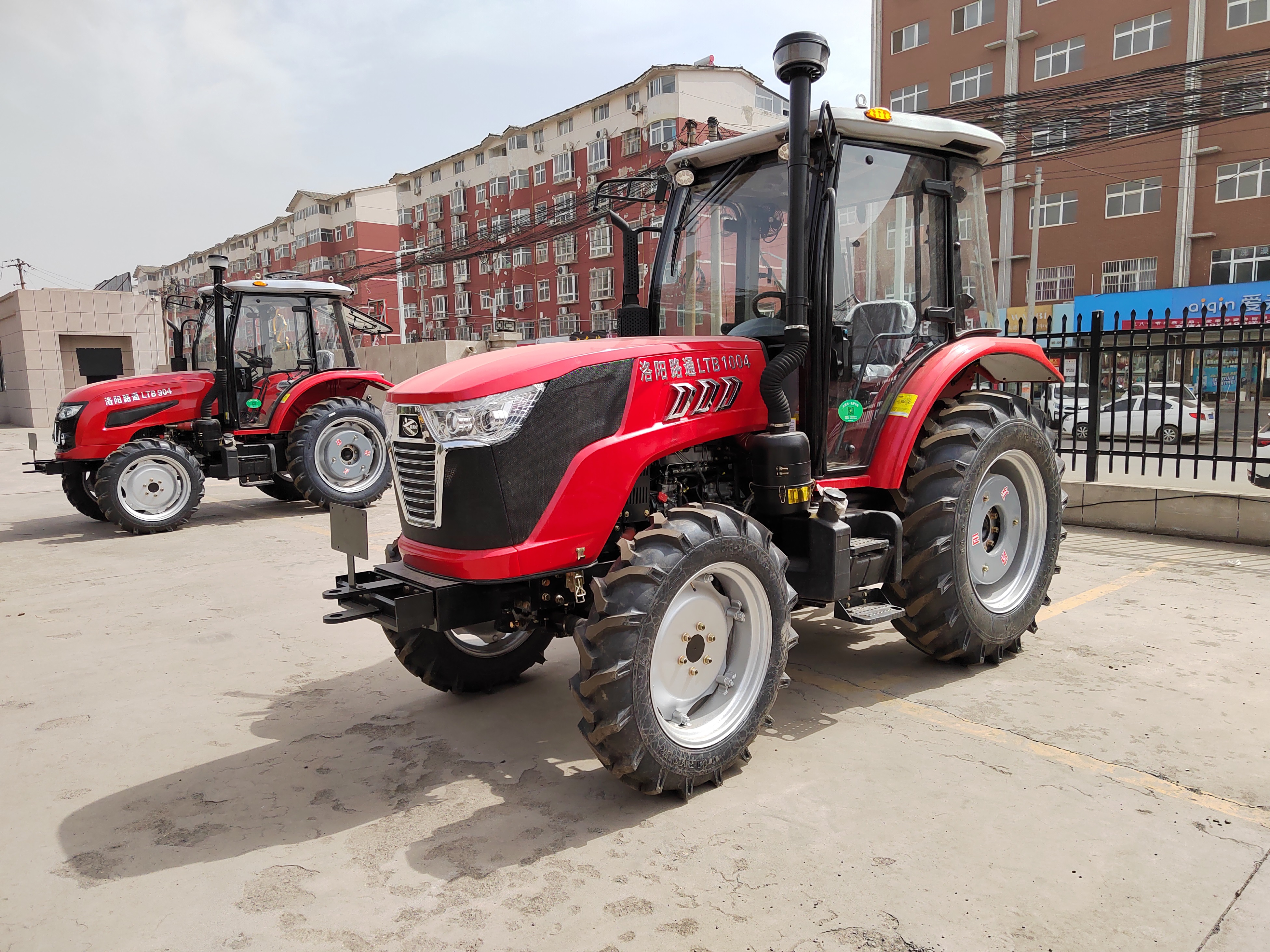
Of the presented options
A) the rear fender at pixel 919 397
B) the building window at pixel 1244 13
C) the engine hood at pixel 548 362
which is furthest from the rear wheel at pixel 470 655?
the building window at pixel 1244 13

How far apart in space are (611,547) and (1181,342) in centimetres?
602

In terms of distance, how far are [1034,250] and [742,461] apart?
97.3 ft

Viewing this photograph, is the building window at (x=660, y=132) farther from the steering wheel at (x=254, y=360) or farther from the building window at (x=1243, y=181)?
the steering wheel at (x=254, y=360)

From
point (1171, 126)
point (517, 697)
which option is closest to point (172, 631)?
point (517, 697)

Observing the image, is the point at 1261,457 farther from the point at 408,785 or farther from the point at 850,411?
the point at 408,785

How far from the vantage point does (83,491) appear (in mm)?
10016

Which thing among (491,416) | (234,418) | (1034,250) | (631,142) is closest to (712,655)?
(491,416)

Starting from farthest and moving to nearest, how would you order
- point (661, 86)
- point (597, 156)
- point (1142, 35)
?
1. point (597, 156)
2. point (661, 86)
3. point (1142, 35)

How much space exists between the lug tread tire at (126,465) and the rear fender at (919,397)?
8112 mm

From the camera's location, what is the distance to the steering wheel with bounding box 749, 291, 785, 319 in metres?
4.18

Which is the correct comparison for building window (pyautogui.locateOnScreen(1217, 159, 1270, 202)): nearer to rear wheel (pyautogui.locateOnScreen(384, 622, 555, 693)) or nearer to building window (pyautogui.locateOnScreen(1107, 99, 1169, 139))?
building window (pyautogui.locateOnScreen(1107, 99, 1169, 139))

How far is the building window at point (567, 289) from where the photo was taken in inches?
1955

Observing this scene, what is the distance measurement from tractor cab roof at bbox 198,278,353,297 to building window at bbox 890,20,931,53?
33.6 metres

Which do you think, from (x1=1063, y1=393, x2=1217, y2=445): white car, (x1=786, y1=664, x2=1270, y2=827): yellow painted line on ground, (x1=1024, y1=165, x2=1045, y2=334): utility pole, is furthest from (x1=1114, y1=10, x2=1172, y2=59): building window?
(x1=786, y1=664, x2=1270, y2=827): yellow painted line on ground
